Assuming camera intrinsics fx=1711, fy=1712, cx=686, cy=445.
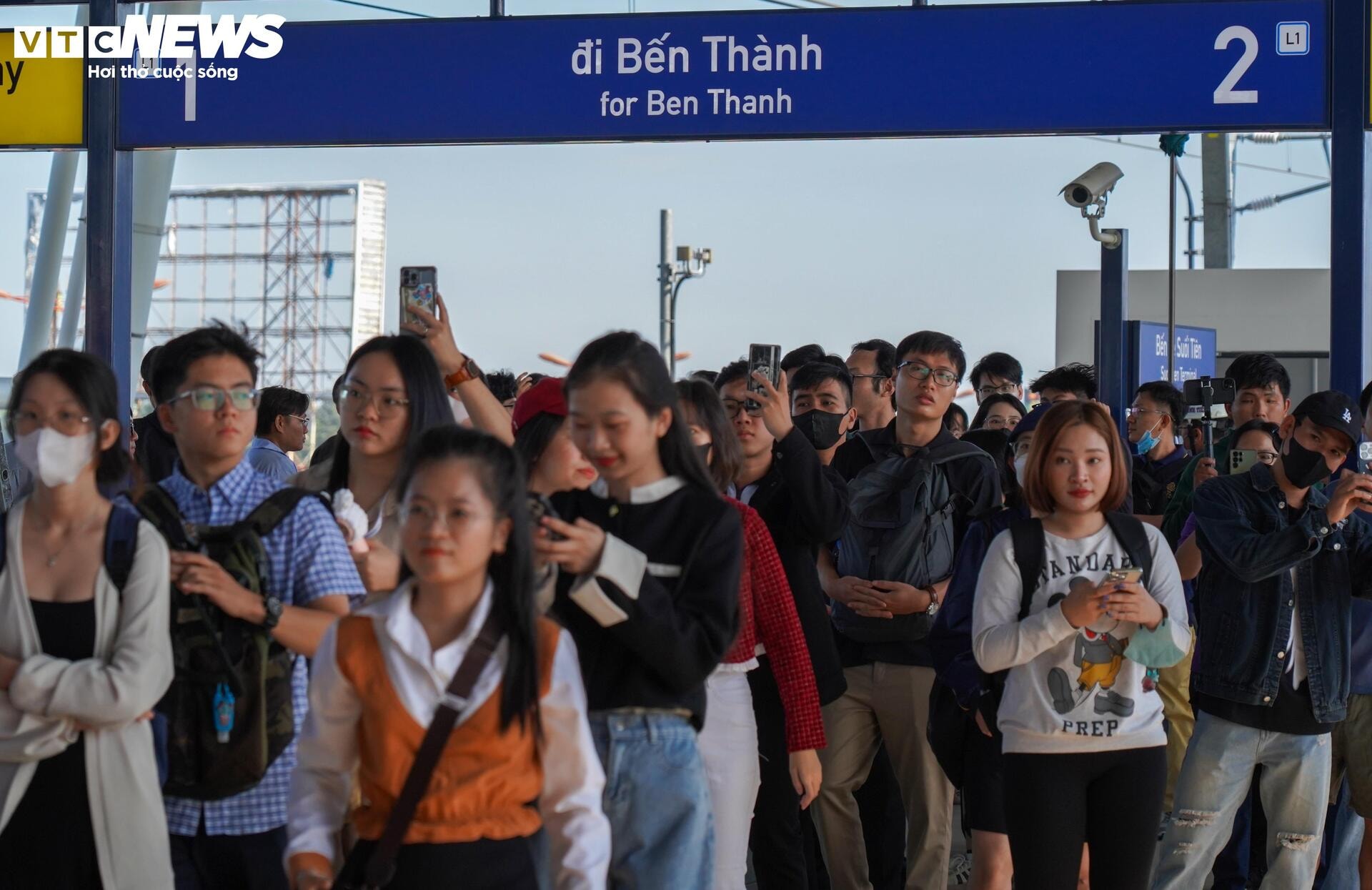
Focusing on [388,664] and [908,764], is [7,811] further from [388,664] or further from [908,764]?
[908,764]

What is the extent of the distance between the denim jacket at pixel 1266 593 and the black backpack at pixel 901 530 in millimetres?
843

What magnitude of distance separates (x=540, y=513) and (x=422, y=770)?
594 mm

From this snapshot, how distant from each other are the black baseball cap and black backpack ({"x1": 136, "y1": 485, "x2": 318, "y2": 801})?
3.52 metres

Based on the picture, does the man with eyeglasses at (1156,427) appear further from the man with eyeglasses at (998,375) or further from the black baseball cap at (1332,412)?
the black baseball cap at (1332,412)

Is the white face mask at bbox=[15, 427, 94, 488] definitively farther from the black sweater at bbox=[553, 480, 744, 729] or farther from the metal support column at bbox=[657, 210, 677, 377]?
the metal support column at bbox=[657, 210, 677, 377]

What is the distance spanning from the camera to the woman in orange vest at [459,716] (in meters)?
2.98

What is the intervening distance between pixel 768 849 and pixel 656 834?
6.16ft

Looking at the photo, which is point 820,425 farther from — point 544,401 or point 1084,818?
point 1084,818

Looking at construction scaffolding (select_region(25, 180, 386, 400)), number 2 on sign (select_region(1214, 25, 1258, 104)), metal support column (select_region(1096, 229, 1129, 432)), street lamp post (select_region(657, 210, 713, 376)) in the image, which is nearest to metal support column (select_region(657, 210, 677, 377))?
street lamp post (select_region(657, 210, 713, 376))

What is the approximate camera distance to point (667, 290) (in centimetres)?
2380

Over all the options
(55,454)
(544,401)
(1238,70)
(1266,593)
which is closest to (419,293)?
(544,401)

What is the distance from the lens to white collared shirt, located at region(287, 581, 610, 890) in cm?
301

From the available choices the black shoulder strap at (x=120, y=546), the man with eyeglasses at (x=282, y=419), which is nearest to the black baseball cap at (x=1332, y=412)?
the black shoulder strap at (x=120, y=546)

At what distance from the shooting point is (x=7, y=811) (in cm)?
344
